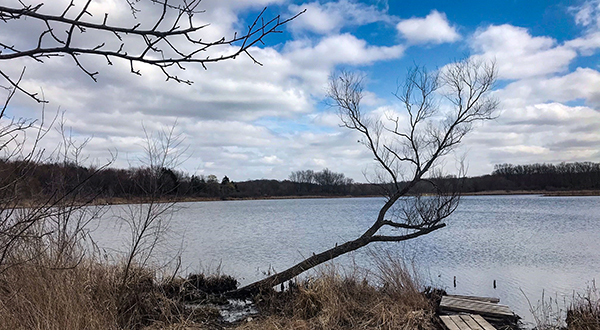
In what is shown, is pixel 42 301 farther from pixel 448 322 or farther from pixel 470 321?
pixel 470 321

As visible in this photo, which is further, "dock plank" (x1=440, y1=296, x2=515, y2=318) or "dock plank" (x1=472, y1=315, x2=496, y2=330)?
"dock plank" (x1=440, y1=296, x2=515, y2=318)

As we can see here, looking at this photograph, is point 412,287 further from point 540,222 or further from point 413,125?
point 540,222

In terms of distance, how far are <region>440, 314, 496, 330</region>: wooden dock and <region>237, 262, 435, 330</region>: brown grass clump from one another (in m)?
0.30

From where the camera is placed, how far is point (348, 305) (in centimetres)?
752

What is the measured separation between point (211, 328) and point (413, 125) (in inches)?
242

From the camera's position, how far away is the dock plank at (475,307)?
7883 millimetres

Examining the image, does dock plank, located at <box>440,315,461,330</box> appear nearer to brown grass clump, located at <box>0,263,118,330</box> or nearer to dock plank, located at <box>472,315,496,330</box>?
dock plank, located at <box>472,315,496,330</box>

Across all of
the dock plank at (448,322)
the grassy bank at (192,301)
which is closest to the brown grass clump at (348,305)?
the grassy bank at (192,301)

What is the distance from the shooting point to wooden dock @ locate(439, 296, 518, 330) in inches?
276

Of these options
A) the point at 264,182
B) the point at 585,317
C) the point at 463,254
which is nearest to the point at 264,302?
the point at 585,317

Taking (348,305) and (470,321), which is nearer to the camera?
(470,321)

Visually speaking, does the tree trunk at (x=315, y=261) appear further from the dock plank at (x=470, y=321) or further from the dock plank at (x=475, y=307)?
the dock plank at (x=470, y=321)

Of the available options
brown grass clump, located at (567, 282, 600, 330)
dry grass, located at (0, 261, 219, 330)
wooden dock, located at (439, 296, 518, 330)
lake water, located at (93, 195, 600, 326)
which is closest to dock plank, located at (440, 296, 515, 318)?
wooden dock, located at (439, 296, 518, 330)

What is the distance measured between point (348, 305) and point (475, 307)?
8.49 feet
